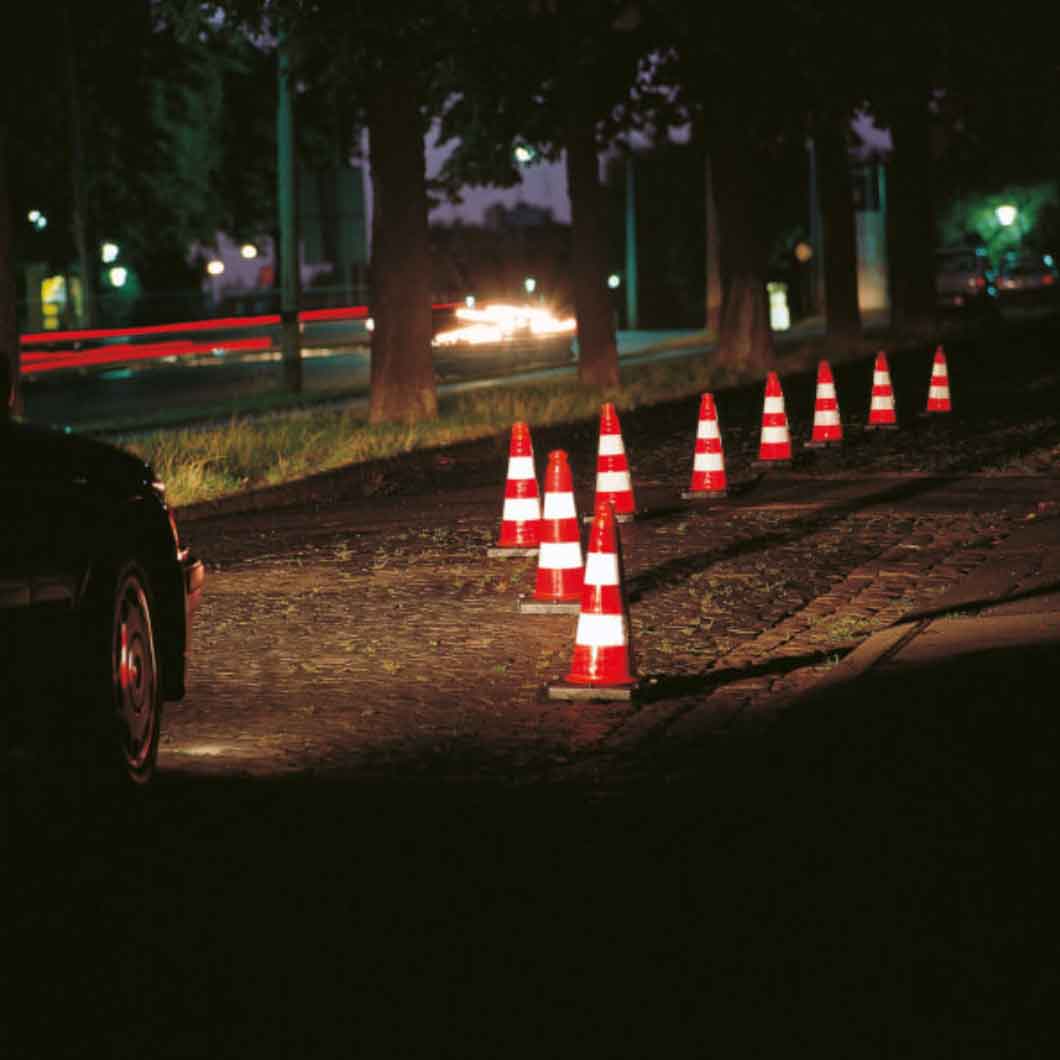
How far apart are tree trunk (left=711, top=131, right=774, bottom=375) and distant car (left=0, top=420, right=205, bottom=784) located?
2929cm

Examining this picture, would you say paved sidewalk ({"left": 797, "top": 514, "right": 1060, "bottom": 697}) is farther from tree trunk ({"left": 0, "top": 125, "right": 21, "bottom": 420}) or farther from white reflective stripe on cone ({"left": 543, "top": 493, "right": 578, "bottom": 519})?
tree trunk ({"left": 0, "top": 125, "right": 21, "bottom": 420})

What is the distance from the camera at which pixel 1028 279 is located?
257 feet

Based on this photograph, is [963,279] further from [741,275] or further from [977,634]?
[977,634]

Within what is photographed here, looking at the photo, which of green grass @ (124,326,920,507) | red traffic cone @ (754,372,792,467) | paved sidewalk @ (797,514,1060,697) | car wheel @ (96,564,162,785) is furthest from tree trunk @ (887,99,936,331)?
car wheel @ (96,564,162,785)

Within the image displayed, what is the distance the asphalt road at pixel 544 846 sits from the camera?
207 inches

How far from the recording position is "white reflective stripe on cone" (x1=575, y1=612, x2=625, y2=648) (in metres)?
9.80

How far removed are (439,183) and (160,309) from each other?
28.1 metres

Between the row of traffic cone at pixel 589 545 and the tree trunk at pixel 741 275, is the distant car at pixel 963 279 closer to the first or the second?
the tree trunk at pixel 741 275

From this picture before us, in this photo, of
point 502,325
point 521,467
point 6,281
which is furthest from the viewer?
point 502,325

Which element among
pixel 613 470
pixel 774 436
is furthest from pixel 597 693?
pixel 774 436

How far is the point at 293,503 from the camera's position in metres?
18.9

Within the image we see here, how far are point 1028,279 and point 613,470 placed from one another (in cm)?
6488

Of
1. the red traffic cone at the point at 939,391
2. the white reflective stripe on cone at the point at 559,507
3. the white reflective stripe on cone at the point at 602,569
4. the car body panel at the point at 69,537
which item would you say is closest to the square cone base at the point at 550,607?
the white reflective stripe on cone at the point at 559,507

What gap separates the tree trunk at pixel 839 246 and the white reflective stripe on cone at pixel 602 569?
3503 centimetres
